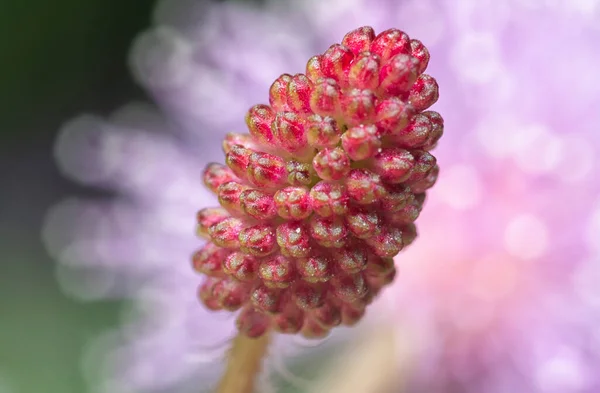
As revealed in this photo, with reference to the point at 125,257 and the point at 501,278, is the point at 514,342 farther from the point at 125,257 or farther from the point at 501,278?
the point at 125,257

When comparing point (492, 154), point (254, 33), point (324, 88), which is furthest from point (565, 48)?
point (324, 88)

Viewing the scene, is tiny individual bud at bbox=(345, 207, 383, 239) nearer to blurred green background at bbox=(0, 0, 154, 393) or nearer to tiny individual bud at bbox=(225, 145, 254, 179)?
tiny individual bud at bbox=(225, 145, 254, 179)

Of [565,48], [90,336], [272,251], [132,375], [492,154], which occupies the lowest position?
[272,251]

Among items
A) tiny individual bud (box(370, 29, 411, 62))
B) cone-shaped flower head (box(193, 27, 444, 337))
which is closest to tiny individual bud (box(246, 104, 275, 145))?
cone-shaped flower head (box(193, 27, 444, 337))

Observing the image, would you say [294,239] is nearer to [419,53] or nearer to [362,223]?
[362,223]

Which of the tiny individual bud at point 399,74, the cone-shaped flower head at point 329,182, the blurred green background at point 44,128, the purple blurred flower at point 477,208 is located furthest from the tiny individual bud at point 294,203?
the blurred green background at point 44,128

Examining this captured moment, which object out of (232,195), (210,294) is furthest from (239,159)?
(210,294)
